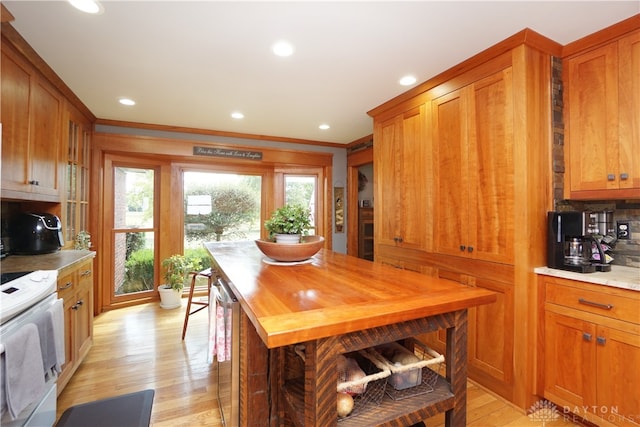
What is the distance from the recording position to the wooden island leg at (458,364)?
47.0 inches

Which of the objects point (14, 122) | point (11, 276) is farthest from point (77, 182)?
point (11, 276)

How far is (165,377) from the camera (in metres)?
2.31

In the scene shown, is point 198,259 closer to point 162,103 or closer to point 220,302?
point 162,103

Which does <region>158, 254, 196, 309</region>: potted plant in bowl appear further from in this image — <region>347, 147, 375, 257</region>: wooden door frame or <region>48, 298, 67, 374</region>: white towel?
<region>347, 147, 375, 257</region>: wooden door frame

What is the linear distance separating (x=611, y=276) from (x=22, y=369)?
3.06m

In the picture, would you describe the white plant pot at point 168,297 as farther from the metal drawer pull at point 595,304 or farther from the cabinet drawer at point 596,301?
the metal drawer pull at point 595,304

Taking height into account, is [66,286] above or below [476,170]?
below

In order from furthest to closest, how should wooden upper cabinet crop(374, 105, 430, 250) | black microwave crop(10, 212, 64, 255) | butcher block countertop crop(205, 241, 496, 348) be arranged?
1. wooden upper cabinet crop(374, 105, 430, 250)
2. black microwave crop(10, 212, 64, 255)
3. butcher block countertop crop(205, 241, 496, 348)

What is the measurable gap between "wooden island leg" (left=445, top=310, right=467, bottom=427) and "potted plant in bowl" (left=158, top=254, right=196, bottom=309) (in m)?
3.55

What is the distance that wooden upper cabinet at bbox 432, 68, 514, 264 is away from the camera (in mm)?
1977

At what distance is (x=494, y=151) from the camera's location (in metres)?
2.05

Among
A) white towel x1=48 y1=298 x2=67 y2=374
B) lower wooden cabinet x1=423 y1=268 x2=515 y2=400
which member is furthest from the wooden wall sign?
lower wooden cabinet x1=423 y1=268 x2=515 y2=400

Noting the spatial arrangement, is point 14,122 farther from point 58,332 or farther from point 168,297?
point 168,297

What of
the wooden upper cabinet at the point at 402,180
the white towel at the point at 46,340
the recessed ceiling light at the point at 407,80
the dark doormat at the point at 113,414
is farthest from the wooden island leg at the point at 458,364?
the recessed ceiling light at the point at 407,80
